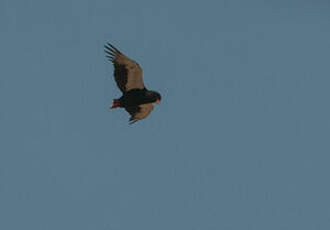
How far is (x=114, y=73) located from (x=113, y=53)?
2.75 feet

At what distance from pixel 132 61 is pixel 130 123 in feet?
10.2

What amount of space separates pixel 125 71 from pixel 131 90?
3.42 ft

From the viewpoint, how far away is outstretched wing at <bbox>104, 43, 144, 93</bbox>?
63.7 meters

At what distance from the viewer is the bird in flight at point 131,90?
63750 millimetres

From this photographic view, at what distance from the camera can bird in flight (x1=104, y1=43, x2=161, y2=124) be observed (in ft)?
209

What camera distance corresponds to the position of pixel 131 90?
212ft

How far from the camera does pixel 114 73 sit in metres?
64.0

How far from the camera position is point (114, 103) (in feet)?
212

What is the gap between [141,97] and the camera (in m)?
65.1

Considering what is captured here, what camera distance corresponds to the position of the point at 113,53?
6372cm

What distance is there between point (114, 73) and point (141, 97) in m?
1.81

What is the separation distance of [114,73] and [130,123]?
8.70 feet

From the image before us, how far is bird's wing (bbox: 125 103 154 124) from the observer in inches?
2591

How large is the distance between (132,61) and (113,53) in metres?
0.82
